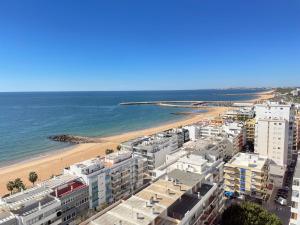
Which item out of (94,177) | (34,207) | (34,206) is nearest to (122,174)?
(94,177)

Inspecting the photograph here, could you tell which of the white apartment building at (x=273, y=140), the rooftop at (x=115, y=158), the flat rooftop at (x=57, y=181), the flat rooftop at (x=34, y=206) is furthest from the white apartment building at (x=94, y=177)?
the white apartment building at (x=273, y=140)

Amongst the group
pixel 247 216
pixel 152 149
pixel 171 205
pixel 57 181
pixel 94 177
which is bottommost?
pixel 247 216

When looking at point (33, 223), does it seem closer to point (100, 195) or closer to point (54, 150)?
point (100, 195)

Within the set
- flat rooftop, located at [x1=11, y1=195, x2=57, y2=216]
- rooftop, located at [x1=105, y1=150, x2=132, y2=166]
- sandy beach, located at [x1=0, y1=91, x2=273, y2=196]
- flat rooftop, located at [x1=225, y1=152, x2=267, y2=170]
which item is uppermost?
rooftop, located at [x1=105, y1=150, x2=132, y2=166]

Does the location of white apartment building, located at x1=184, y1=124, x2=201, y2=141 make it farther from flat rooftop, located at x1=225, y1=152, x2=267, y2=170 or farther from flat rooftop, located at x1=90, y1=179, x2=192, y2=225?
flat rooftop, located at x1=90, y1=179, x2=192, y2=225

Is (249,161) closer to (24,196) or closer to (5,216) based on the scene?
(24,196)

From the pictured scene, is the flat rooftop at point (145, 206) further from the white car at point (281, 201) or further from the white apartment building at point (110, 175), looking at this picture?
the white car at point (281, 201)

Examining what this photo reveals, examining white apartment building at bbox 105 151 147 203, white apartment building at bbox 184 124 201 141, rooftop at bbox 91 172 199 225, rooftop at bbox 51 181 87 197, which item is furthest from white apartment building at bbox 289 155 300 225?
white apartment building at bbox 184 124 201 141
